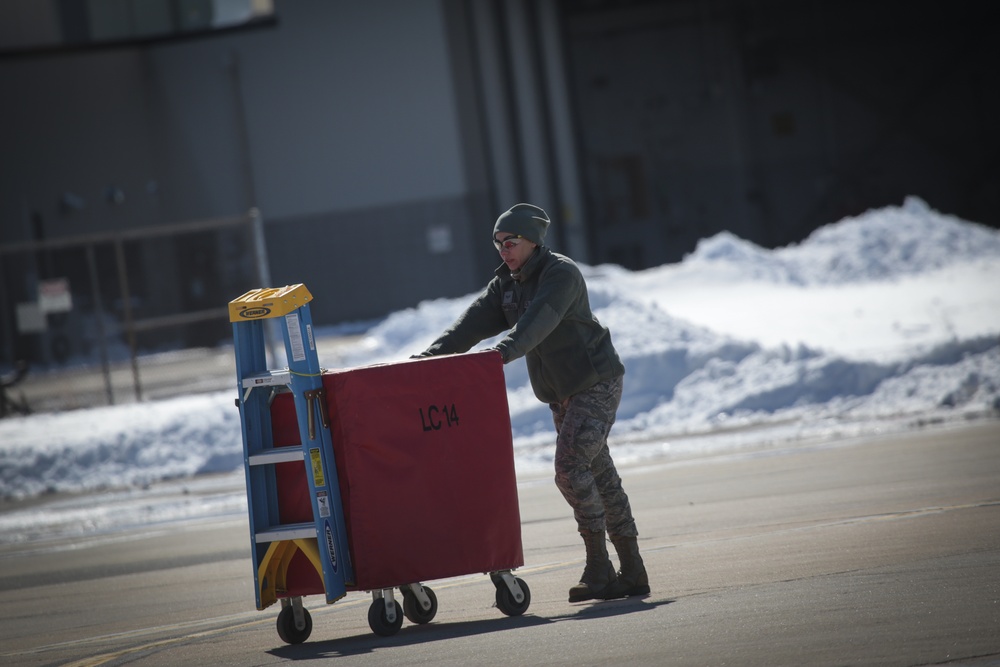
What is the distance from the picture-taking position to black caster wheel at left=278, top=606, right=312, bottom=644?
6.34 metres

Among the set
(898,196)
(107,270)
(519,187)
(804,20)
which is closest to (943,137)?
(898,196)

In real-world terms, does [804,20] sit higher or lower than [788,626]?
higher

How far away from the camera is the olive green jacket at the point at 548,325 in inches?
253

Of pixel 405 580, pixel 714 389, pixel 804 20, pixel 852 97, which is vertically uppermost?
pixel 804 20

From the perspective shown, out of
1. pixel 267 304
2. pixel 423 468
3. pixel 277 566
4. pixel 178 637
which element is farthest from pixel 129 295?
pixel 423 468

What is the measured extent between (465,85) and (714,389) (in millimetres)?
18696

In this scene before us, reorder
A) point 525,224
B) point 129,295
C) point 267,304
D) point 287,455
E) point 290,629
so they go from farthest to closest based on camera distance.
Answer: point 129,295
point 525,224
point 290,629
point 287,455
point 267,304

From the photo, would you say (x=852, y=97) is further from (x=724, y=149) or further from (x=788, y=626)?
(x=788, y=626)

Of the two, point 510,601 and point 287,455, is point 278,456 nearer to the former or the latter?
point 287,455

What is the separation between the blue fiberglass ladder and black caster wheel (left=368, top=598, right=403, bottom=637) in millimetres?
194

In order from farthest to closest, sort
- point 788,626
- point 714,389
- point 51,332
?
1. point 51,332
2. point 714,389
3. point 788,626

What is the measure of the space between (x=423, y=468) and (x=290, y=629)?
1.06m

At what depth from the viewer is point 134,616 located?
25.4 ft

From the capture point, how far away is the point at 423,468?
6.16m
